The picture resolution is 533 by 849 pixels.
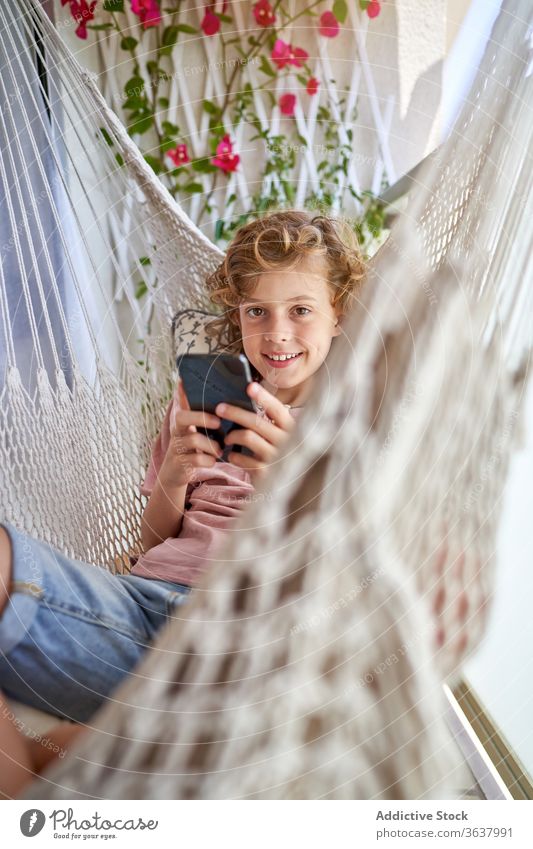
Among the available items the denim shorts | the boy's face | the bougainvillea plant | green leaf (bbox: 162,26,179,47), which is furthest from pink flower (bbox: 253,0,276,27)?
the denim shorts

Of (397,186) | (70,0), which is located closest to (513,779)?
(397,186)

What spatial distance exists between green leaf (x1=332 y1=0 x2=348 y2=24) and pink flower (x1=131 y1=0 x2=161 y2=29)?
0.21m

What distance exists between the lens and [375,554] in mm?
488

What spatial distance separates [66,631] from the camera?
52cm

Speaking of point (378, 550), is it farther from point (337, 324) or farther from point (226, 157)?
point (226, 157)

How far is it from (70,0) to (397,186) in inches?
15.2

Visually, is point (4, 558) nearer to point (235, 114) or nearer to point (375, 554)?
point (375, 554)

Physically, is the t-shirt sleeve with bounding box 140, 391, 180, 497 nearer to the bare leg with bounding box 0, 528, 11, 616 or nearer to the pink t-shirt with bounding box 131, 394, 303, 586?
the pink t-shirt with bounding box 131, 394, 303, 586

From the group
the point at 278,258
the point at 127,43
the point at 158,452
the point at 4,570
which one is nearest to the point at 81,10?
the point at 127,43

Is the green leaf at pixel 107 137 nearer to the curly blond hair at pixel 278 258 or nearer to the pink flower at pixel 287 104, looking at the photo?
the curly blond hair at pixel 278 258

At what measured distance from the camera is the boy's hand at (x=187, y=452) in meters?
0.65

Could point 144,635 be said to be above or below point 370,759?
above

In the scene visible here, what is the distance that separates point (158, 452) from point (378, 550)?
29 cm

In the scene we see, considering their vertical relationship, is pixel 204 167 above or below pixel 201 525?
above
